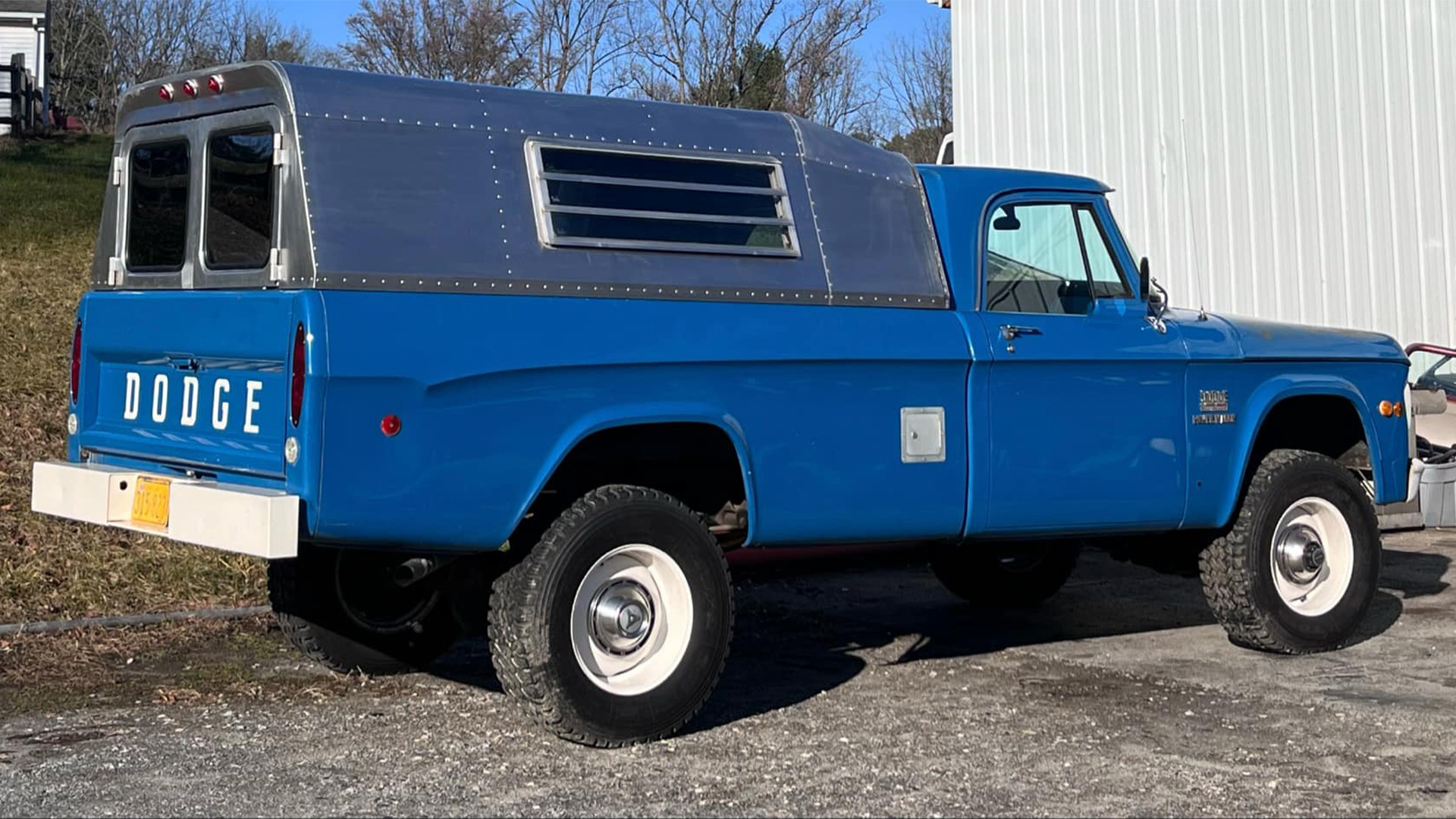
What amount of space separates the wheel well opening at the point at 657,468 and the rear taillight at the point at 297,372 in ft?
2.95

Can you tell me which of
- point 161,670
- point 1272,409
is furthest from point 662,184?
point 1272,409

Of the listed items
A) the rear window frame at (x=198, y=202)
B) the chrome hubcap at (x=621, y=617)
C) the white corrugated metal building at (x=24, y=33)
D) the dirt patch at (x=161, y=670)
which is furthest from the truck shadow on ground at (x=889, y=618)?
the white corrugated metal building at (x=24, y=33)

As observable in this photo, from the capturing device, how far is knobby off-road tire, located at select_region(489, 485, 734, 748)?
582 centimetres

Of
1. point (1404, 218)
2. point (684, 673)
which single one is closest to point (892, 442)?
point (684, 673)

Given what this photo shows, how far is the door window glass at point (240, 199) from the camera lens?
575 cm

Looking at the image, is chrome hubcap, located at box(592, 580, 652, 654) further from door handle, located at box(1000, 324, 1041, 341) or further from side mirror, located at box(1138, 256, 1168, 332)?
side mirror, located at box(1138, 256, 1168, 332)

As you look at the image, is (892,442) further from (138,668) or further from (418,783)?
(138,668)

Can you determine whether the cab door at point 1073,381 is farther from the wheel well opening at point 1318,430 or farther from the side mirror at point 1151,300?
the wheel well opening at point 1318,430

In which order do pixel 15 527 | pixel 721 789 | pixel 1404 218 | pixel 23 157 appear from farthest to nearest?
pixel 23 157 < pixel 1404 218 < pixel 15 527 < pixel 721 789

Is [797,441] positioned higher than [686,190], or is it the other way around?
[686,190]

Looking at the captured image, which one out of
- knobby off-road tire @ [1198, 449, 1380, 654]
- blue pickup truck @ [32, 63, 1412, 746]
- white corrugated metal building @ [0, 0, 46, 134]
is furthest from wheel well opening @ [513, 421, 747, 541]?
white corrugated metal building @ [0, 0, 46, 134]

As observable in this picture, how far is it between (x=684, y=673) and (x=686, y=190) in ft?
5.54

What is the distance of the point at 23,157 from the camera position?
75.3 ft

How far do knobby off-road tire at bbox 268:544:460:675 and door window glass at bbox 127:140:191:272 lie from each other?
119cm
